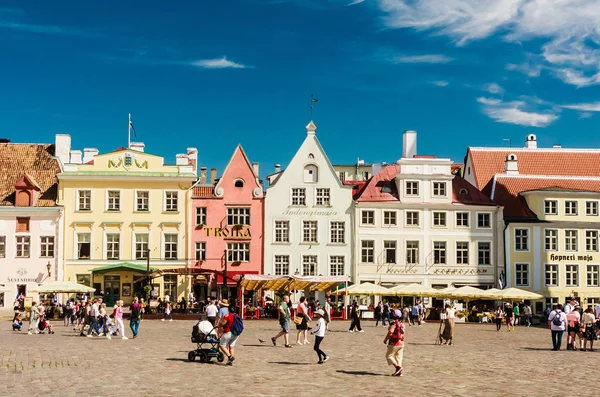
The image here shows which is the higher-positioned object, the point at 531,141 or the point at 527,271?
the point at 531,141

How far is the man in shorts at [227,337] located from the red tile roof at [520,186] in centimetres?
4116

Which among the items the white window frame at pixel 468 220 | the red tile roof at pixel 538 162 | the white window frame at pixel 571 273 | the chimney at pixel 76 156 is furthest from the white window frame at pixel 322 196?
the white window frame at pixel 571 273

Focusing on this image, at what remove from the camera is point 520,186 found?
6234 cm

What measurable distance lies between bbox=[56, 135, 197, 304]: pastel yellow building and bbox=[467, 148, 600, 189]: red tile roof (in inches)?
868

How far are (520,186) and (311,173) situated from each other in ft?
50.1

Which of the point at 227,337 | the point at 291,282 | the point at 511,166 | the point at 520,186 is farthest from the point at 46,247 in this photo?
the point at 227,337

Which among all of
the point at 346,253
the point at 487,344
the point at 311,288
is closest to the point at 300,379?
the point at 487,344

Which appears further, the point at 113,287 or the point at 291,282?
the point at 113,287

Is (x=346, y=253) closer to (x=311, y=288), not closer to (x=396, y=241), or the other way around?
(x=396, y=241)

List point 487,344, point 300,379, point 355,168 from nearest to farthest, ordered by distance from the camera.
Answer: point 300,379 → point 487,344 → point 355,168

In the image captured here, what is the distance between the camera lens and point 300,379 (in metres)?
19.6

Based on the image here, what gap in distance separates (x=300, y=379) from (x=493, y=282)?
42.5 m

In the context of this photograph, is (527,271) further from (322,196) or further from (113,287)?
(113,287)

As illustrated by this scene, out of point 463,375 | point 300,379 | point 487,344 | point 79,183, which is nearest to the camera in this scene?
point 300,379
